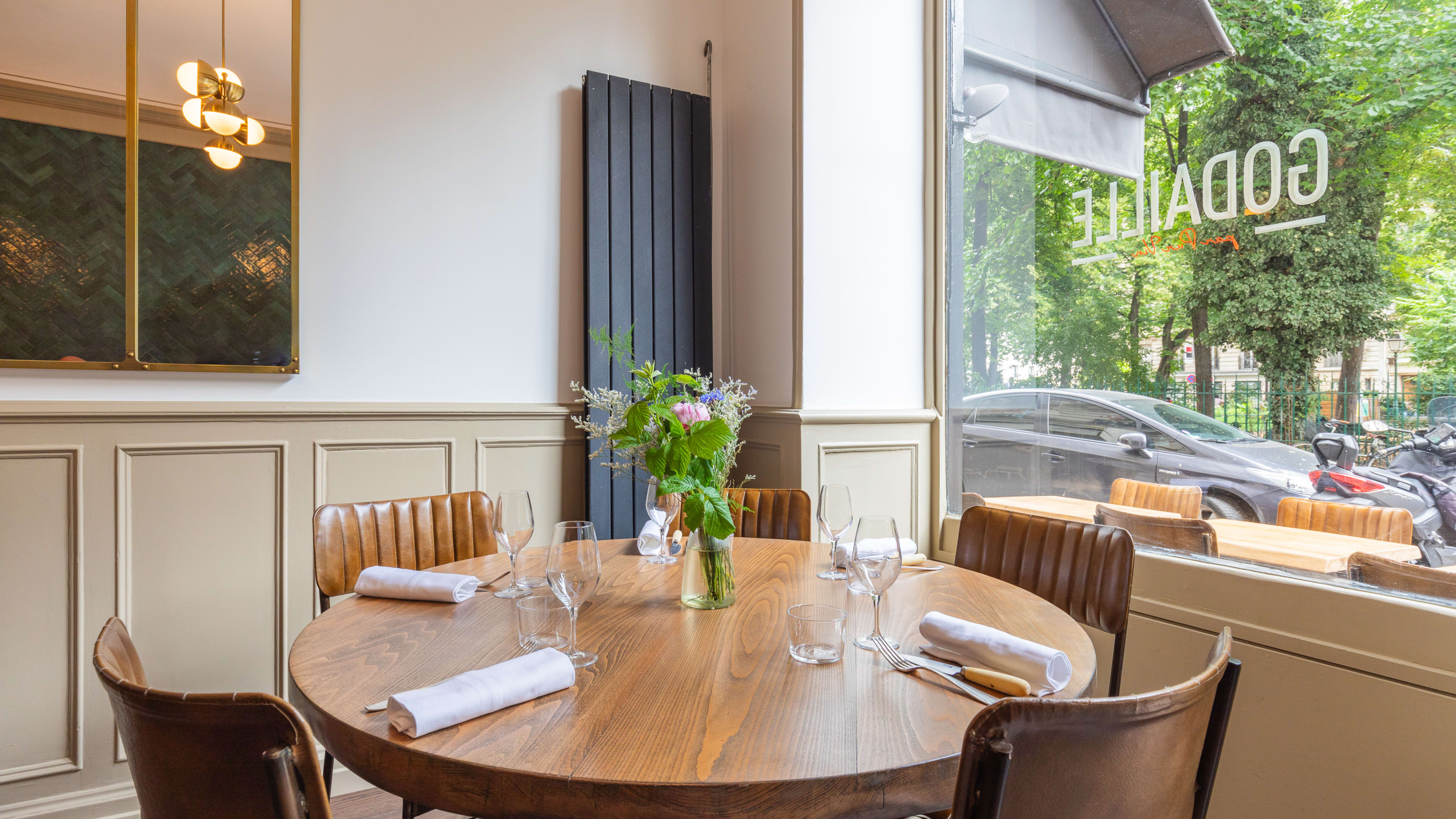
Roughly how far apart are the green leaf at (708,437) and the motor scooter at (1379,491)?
60.4 inches

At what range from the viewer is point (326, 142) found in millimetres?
2289

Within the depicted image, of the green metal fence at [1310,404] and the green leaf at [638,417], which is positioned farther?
the green metal fence at [1310,404]

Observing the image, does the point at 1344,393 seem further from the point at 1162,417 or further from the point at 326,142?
the point at 326,142

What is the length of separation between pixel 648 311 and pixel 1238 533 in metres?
1.98

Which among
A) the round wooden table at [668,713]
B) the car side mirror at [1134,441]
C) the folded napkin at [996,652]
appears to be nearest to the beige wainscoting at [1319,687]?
the car side mirror at [1134,441]

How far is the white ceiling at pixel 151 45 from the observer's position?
193 centimetres

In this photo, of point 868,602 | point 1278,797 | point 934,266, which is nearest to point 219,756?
point 868,602

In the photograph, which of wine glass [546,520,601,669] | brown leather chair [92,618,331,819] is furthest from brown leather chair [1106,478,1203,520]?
brown leather chair [92,618,331,819]

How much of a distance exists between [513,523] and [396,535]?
62 cm

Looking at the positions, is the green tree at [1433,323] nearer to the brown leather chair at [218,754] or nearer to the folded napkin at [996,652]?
the folded napkin at [996,652]

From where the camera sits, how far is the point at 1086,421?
2.36m

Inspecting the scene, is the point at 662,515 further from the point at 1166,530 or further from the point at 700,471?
the point at 1166,530

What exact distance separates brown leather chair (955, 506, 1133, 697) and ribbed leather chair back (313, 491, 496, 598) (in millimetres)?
1212

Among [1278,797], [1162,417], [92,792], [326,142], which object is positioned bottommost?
[92,792]
